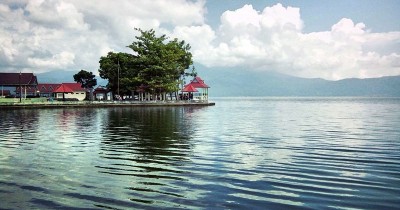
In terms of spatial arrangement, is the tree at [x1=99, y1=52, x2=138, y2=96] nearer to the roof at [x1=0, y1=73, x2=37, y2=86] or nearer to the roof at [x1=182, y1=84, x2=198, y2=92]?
the roof at [x1=182, y1=84, x2=198, y2=92]

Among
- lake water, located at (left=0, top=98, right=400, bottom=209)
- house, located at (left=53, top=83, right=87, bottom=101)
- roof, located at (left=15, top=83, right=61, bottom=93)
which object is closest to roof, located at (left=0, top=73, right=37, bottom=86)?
A: house, located at (left=53, top=83, right=87, bottom=101)

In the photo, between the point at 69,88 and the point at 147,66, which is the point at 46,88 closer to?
the point at 69,88

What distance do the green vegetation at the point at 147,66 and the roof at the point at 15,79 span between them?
17.9 meters

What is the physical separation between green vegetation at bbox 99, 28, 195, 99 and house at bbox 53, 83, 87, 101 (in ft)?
54.0

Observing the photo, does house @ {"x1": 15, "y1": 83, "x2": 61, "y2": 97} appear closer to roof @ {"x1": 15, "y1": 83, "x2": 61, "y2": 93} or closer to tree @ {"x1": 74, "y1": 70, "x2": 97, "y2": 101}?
roof @ {"x1": 15, "y1": 83, "x2": 61, "y2": 93}

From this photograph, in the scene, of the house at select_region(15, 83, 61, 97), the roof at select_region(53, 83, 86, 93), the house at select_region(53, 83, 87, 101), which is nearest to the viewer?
the roof at select_region(53, 83, 86, 93)

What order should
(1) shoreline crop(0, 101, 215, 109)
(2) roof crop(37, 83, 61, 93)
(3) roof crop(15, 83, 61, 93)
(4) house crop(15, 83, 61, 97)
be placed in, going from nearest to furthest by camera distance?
(1) shoreline crop(0, 101, 215, 109) → (4) house crop(15, 83, 61, 97) → (3) roof crop(15, 83, 61, 93) → (2) roof crop(37, 83, 61, 93)

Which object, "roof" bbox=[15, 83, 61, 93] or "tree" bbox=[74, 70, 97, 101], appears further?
"roof" bbox=[15, 83, 61, 93]

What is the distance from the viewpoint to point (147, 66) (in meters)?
82.1

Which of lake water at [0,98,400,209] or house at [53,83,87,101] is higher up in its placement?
house at [53,83,87,101]

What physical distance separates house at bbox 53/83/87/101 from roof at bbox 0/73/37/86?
1056 cm

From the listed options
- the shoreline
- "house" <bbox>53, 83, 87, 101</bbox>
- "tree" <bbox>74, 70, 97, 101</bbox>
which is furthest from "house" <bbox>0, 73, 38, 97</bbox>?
"tree" <bbox>74, 70, 97, 101</bbox>

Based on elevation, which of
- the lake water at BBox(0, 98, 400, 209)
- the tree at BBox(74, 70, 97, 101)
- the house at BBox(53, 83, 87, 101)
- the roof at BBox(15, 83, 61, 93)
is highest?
the tree at BBox(74, 70, 97, 101)

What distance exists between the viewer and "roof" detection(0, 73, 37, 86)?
3349 inches
